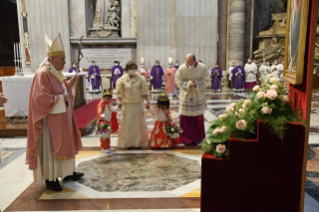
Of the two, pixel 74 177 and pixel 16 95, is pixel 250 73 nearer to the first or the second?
pixel 16 95

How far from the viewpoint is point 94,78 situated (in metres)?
14.5

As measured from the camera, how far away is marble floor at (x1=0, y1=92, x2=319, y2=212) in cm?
311

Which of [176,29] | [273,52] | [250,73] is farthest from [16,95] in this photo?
[273,52]

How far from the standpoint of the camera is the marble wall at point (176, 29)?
1476 centimetres

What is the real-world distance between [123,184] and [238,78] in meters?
12.0

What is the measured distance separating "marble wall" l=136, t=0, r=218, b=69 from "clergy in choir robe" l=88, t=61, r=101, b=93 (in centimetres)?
243

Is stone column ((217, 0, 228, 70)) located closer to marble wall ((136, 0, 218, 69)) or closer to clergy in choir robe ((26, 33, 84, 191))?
marble wall ((136, 0, 218, 69))

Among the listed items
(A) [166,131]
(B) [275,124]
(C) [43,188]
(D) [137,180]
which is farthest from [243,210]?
(A) [166,131]

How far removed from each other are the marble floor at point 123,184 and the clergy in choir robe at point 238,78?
9.55m

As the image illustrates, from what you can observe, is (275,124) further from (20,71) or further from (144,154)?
(20,71)

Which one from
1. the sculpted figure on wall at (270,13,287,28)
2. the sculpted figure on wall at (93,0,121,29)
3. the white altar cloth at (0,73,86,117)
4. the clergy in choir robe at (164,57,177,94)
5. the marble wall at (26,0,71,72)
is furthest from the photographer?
the sculpted figure on wall at (270,13,287,28)

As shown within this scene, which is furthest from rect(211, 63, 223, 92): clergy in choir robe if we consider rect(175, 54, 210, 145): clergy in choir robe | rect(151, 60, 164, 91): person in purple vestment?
rect(175, 54, 210, 145): clergy in choir robe

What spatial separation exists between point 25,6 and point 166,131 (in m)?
13.6

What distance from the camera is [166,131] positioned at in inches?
203
